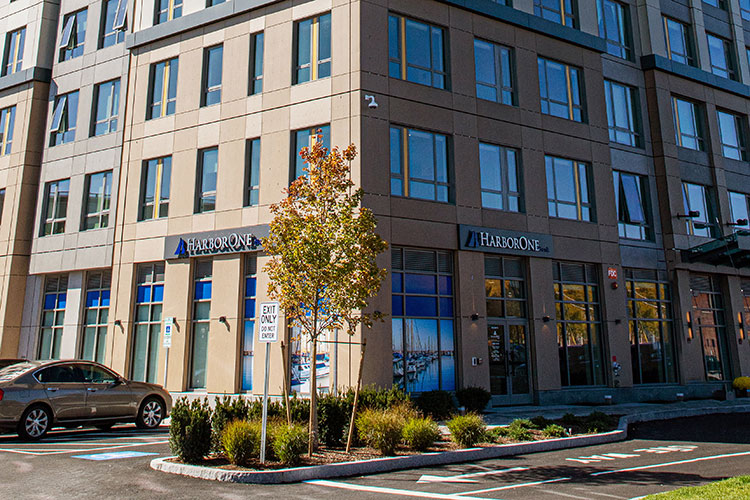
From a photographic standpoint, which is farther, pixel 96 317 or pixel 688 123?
pixel 688 123

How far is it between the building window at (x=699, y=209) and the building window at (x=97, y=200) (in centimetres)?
2357

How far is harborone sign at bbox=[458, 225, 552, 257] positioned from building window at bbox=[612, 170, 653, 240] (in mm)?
4763

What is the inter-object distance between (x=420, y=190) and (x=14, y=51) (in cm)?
2193

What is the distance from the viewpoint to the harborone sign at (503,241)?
19.9m

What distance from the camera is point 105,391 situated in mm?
15000

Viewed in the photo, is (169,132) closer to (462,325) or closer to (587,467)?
(462,325)

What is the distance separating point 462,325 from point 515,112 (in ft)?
26.6

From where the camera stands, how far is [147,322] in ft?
72.2

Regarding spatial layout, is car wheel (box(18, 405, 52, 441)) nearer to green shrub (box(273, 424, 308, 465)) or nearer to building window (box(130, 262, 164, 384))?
green shrub (box(273, 424, 308, 465))

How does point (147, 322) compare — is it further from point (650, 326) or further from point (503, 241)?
point (650, 326)

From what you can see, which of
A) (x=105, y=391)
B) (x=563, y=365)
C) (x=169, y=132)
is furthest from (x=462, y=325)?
(x=169, y=132)

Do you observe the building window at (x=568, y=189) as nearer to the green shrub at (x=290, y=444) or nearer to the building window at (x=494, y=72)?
the building window at (x=494, y=72)

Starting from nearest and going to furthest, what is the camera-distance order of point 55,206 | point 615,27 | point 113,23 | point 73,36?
point 55,206, point 113,23, point 615,27, point 73,36

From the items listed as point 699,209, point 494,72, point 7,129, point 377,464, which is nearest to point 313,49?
point 494,72
